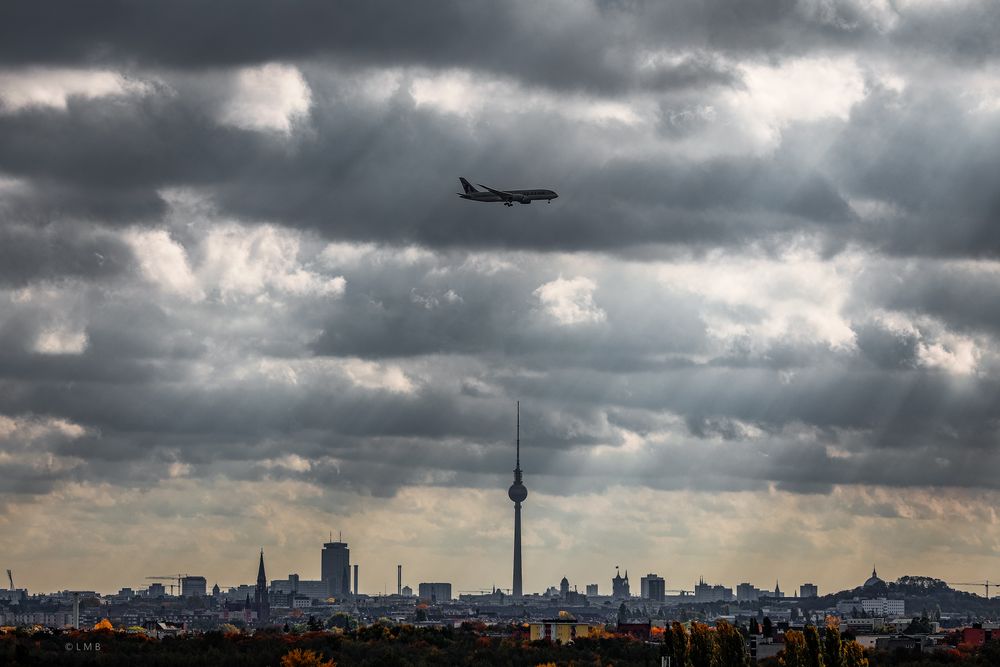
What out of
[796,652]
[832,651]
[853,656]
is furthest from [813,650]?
[853,656]

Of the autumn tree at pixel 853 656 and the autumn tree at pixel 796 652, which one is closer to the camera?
the autumn tree at pixel 853 656

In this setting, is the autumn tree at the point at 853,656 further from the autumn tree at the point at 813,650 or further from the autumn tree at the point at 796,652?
the autumn tree at the point at 796,652

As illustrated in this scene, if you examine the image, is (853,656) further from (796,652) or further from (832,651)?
(796,652)

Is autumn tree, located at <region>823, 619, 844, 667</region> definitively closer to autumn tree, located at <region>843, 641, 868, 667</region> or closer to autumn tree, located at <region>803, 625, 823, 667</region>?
autumn tree, located at <region>843, 641, 868, 667</region>

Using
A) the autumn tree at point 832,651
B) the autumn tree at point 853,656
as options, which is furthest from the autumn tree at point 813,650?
the autumn tree at point 853,656

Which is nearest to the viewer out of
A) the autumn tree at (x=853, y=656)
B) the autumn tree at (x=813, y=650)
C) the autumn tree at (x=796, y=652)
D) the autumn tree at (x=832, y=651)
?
the autumn tree at (x=813, y=650)

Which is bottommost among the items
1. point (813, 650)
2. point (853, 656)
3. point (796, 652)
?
point (853, 656)

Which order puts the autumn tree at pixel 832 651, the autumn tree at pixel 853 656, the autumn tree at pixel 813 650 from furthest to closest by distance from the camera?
the autumn tree at pixel 853 656, the autumn tree at pixel 832 651, the autumn tree at pixel 813 650
